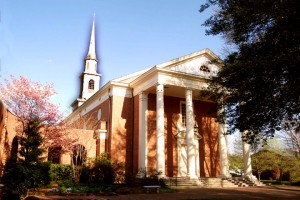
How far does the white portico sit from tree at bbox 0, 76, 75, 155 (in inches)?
258

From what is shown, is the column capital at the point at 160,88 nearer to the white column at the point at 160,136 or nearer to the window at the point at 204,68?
the white column at the point at 160,136

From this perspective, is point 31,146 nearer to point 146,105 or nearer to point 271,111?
point 271,111

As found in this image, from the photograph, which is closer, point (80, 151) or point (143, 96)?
point (80, 151)

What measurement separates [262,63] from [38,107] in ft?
60.2

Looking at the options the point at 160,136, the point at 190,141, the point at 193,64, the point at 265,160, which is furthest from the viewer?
the point at 265,160

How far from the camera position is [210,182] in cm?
2170

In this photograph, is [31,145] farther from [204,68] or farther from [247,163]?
[247,163]

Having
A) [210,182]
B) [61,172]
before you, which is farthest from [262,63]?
[61,172]

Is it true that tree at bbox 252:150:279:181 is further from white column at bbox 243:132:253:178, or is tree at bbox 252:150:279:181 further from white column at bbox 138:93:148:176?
white column at bbox 138:93:148:176

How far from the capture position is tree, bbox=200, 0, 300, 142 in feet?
32.6

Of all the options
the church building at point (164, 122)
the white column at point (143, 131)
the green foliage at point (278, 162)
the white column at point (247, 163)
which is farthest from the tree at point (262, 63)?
the green foliage at point (278, 162)

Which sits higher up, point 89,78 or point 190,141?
point 89,78

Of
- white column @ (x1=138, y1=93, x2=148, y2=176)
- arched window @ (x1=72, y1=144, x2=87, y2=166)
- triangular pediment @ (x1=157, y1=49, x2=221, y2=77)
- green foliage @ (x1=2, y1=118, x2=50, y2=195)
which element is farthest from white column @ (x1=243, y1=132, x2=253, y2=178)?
green foliage @ (x1=2, y1=118, x2=50, y2=195)

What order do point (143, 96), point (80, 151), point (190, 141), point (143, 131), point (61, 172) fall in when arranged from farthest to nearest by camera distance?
point (143, 96) < point (143, 131) < point (80, 151) < point (61, 172) < point (190, 141)
